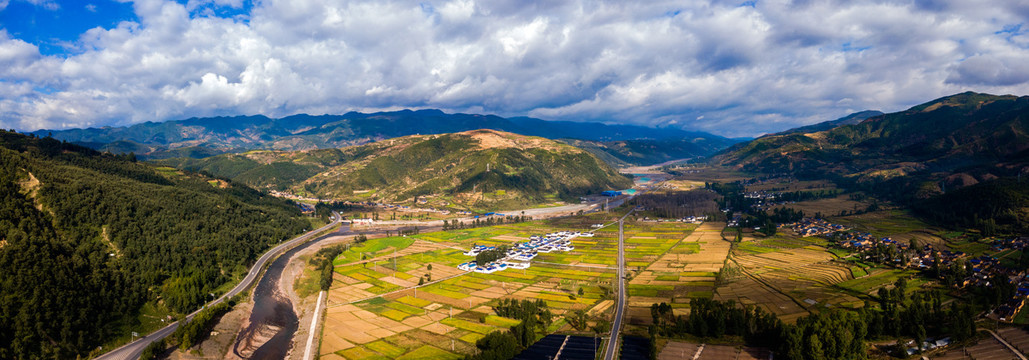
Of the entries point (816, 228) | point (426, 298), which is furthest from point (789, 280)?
point (426, 298)

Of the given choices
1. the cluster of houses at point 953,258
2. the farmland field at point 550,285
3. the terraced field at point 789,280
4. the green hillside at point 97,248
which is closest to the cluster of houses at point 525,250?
the farmland field at point 550,285

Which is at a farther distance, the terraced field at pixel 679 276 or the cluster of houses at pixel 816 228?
the cluster of houses at pixel 816 228

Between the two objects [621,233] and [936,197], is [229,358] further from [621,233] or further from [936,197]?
[936,197]

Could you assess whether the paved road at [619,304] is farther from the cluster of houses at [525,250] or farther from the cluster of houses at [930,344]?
the cluster of houses at [930,344]

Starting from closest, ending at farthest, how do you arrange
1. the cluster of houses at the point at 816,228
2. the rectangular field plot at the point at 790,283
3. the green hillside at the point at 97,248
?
the green hillside at the point at 97,248 < the rectangular field plot at the point at 790,283 < the cluster of houses at the point at 816,228

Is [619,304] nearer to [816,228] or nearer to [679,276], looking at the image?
[679,276]

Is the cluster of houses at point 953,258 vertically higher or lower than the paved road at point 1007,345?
higher
